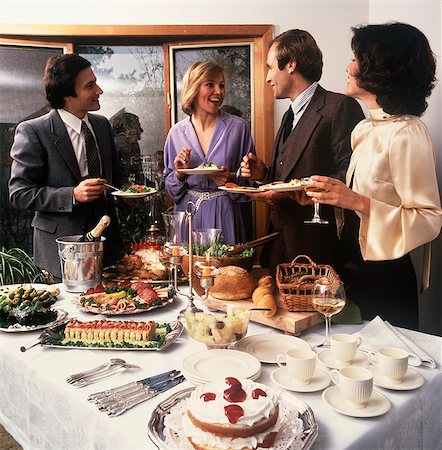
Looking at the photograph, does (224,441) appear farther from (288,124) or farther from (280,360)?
(288,124)

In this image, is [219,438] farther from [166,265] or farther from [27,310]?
[166,265]

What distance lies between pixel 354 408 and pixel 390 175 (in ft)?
3.29

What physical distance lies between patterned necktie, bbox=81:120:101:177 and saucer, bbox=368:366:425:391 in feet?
7.04

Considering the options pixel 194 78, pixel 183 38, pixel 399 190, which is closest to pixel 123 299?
pixel 399 190

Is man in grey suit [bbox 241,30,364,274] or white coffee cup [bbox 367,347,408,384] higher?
man in grey suit [bbox 241,30,364,274]

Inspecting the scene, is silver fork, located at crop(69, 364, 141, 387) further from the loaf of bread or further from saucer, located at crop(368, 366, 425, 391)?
saucer, located at crop(368, 366, 425, 391)

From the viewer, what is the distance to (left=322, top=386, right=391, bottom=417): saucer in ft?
3.31

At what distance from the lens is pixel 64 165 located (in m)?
2.72

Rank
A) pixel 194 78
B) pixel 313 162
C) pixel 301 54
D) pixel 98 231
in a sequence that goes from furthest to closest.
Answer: pixel 194 78
pixel 301 54
pixel 313 162
pixel 98 231

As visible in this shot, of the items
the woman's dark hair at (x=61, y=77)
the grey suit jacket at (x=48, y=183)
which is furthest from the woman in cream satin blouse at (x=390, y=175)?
the woman's dark hair at (x=61, y=77)

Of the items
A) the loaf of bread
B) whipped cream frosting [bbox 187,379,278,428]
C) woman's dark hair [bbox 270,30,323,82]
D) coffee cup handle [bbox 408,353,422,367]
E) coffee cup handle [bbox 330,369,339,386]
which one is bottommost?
coffee cup handle [bbox 408,353,422,367]

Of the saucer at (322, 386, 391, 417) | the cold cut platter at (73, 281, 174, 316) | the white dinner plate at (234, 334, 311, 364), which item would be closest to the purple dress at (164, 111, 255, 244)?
the cold cut platter at (73, 281, 174, 316)

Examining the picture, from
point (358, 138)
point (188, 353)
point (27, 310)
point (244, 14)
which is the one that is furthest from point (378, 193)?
point (244, 14)

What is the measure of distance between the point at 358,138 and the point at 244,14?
1.47 metres
